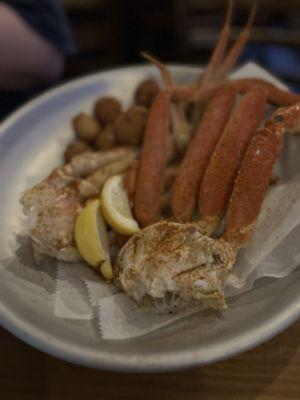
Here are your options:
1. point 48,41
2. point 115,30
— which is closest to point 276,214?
point 48,41

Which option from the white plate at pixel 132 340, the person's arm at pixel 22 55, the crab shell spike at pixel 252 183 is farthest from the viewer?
the person's arm at pixel 22 55

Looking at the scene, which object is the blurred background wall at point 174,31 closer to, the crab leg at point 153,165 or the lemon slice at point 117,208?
the crab leg at point 153,165

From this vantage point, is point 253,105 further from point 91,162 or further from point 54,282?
point 54,282

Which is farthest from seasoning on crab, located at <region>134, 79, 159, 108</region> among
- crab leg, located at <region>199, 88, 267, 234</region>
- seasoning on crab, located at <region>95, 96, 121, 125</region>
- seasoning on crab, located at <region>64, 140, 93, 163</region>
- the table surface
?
the table surface

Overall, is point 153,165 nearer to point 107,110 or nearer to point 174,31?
point 107,110

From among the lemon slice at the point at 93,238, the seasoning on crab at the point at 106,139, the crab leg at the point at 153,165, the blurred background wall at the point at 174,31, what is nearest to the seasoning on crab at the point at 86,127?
the seasoning on crab at the point at 106,139

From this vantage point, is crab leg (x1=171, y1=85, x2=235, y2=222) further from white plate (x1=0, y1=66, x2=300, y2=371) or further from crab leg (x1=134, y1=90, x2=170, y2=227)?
white plate (x1=0, y1=66, x2=300, y2=371)
